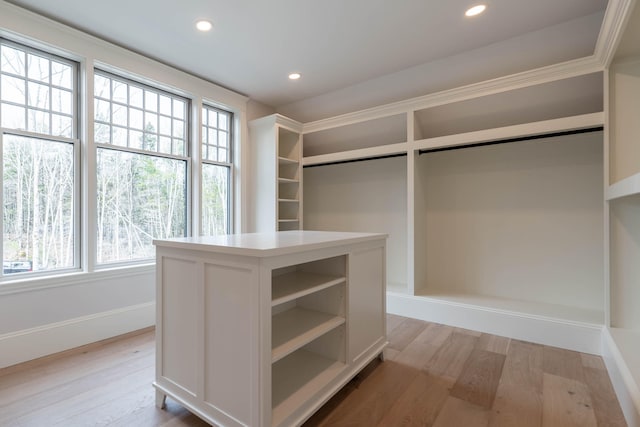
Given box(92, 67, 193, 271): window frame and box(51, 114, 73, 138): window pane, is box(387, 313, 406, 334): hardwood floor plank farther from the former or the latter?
box(51, 114, 73, 138): window pane

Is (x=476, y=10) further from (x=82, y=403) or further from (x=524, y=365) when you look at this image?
(x=82, y=403)

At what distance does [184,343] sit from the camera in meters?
1.49

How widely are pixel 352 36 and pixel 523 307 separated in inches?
113

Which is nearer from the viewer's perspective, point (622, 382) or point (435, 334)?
point (622, 382)

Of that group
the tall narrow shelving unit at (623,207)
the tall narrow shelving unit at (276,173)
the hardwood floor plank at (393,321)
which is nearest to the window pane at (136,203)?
the tall narrow shelving unit at (276,173)

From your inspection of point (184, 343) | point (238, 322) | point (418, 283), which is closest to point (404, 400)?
point (238, 322)

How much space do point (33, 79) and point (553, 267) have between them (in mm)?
4767

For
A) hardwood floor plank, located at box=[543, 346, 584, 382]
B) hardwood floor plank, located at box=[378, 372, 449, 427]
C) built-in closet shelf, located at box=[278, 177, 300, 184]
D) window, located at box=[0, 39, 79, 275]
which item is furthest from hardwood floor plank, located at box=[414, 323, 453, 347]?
window, located at box=[0, 39, 79, 275]

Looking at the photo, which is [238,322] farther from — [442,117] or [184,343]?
[442,117]

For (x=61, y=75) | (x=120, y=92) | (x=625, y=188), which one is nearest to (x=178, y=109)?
(x=120, y=92)

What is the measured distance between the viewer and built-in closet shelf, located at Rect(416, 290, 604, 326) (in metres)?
2.40

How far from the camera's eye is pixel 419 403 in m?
1.68

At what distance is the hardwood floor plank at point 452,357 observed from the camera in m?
2.01

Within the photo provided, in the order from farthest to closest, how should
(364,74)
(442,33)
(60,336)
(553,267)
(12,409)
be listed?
(364,74) → (553,267) → (442,33) → (60,336) → (12,409)
